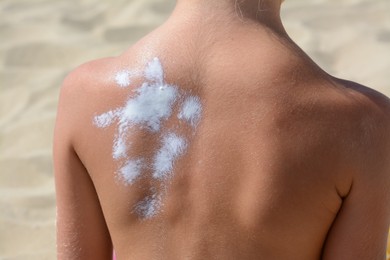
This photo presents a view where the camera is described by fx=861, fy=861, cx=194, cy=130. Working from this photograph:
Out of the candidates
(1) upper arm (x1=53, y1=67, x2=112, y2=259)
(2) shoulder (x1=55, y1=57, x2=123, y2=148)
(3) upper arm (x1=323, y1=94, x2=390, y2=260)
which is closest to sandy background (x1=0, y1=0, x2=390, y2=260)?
(1) upper arm (x1=53, y1=67, x2=112, y2=259)

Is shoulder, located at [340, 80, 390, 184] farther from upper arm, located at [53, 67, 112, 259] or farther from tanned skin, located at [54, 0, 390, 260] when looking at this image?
upper arm, located at [53, 67, 112, 259]

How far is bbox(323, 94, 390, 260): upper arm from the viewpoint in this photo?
137 cm

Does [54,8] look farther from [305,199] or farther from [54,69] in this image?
[305,199]

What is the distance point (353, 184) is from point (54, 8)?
282 centimetres

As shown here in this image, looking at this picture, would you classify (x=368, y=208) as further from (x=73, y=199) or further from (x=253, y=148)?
(x=73, y=199)

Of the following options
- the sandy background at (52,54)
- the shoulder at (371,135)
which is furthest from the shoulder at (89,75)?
the sandy background at (52,54)

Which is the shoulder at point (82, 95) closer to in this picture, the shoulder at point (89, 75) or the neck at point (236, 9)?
the shoulder at point (89, 75)

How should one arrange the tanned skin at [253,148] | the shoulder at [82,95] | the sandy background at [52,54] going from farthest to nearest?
the sandy background at [52,54], the shoulder at [82,95], the tanned skin at [253,148]

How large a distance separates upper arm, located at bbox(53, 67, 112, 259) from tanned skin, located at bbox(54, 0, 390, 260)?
1.5 inches

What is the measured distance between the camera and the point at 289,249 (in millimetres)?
1438

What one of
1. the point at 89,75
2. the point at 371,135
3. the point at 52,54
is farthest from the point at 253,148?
the point at 52,54

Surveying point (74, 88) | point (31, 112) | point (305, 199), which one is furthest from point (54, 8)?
point (305, 199)

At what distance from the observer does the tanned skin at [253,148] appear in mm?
1362

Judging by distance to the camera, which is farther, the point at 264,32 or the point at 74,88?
the point at 74,88
